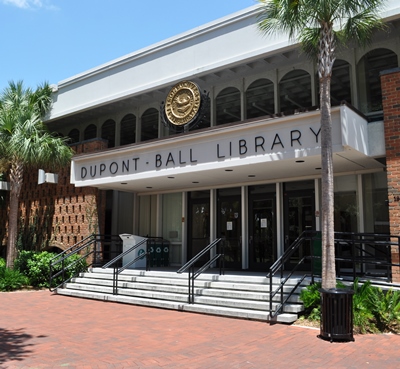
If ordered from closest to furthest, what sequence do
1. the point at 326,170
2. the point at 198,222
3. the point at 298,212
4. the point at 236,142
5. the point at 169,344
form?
1. the point at 169,344
2. the point at 326,170
3. the point at 236,142
4. the point at 298,212
5. the point at 198,222

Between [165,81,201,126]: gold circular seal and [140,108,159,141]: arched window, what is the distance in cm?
268

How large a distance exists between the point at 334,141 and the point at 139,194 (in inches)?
364

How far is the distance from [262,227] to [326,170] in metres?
5.92

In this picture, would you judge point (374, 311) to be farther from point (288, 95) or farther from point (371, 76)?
point (288, 95)

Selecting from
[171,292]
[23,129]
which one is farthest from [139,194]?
[171,292]

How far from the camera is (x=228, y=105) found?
14688 millimetres

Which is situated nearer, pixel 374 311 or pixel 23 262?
pixel 374 311

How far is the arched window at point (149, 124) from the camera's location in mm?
16402

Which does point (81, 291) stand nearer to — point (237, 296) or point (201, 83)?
point (237, 296)

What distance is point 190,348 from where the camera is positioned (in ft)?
22.1

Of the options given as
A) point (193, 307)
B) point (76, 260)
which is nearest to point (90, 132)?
point (76, 260)

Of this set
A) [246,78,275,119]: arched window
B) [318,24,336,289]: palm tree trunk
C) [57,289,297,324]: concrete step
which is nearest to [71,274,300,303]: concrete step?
[57,289,297,324]: concrete step

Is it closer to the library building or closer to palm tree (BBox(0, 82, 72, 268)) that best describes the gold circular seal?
the library building

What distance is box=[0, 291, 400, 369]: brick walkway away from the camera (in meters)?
5.98
